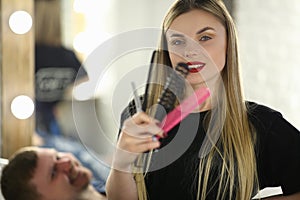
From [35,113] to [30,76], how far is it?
A: 0.28ft

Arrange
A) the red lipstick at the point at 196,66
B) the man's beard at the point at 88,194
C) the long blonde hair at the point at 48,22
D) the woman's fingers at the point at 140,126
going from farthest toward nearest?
1. the long blonde hair at the point at 48,22
2. the man's beard at the point at 88,194
3. the red lipstick at the point at 196,66
4. the woman's fingers at the point at 140,126

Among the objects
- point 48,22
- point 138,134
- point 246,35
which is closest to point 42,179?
point 138,134

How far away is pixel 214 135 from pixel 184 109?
0.23 ft

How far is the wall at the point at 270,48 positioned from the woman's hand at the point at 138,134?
1.85 ft

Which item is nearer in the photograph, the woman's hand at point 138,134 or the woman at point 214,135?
the woman's hand at point 138,134

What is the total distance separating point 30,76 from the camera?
1216mm

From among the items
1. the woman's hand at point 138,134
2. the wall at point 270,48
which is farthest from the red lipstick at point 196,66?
the wall at point 270,48

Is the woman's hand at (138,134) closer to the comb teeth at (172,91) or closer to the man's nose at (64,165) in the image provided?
the comb teeth at (172,91)

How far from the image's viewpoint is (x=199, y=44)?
33.3 inches

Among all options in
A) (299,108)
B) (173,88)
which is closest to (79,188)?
(173,88)

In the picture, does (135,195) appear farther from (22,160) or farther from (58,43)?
(58,43)

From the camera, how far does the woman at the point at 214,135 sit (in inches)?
33.1

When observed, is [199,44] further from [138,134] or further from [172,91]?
[138,134]

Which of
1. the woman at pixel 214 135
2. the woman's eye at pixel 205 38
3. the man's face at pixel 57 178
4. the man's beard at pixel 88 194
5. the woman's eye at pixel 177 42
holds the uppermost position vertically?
the woman's eye at pixel 205 38
